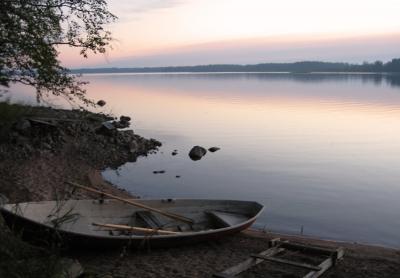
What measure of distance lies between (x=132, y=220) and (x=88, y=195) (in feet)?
13.3

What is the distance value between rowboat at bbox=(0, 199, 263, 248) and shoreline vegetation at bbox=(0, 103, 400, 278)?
0.37m

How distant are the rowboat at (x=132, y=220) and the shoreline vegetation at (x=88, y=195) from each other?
1.23 feet

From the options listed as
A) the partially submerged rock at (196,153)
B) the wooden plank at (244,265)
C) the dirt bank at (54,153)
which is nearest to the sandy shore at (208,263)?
the wooden plank at (244,265)

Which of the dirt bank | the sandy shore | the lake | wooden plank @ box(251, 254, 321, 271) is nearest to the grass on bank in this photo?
the sandy shore

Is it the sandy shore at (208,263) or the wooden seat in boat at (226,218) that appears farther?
the wooden seat in boat at (226,218)

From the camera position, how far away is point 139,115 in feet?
143

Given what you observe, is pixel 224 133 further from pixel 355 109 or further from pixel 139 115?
pixel 355 109

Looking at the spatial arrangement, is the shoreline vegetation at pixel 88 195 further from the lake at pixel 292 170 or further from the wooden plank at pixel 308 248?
the lake at pixel 292 170

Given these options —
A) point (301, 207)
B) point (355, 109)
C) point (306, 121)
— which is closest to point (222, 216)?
point (301, 207)

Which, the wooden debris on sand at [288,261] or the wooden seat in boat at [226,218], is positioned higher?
the wooden seat in boat at [226,218]

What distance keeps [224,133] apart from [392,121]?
14.1 meters

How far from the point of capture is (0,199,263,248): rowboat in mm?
9086

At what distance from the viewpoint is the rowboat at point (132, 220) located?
9086 mm

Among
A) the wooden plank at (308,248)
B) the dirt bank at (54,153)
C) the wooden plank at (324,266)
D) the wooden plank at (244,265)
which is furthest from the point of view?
the dirt bank at (54,153)
